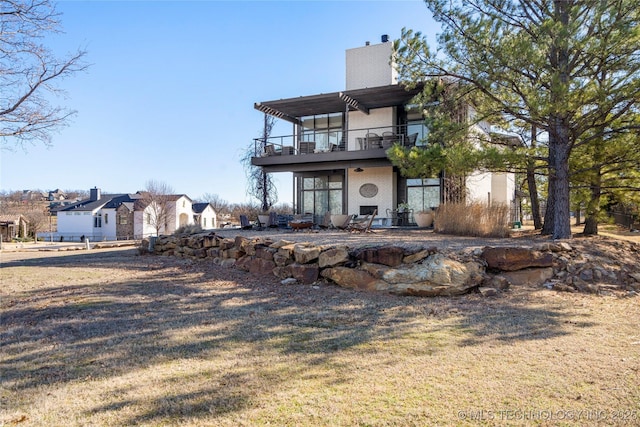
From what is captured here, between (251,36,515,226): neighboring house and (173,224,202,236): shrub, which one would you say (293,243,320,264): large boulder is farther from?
(251,36,515,226): neighboring house

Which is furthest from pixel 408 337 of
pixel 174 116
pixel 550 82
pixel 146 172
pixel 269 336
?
pixel 146 172

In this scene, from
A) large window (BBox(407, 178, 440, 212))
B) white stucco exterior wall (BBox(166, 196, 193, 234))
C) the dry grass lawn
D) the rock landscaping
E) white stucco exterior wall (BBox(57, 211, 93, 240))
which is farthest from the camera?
white stucco exterior wall (BBox(57, 211, 93, 240))

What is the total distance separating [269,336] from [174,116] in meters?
17.1

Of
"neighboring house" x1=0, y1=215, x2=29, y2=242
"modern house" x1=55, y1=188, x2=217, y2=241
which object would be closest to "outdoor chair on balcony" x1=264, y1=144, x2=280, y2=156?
"modern house" x1=55, y1=188, x2=217, y2=241

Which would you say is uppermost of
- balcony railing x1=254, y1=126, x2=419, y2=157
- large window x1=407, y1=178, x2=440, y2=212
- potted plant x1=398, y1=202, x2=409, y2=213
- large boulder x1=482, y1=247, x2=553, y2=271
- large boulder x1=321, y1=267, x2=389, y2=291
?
balcony railing x1=254, y1=126, x2=419, y2=157

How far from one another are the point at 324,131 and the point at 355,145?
198 centimetres

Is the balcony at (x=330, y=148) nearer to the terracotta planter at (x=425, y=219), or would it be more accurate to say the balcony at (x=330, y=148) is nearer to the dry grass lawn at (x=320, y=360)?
the terracotta planter at (x=425, y=219)

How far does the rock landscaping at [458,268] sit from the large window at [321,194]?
10521mm

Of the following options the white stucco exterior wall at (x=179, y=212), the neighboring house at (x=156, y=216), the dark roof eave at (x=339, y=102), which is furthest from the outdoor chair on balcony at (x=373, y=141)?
the white stucco exterior wall at (x=179, y=212)

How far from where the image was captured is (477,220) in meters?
10.9

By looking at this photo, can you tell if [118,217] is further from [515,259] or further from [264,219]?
[515,259]

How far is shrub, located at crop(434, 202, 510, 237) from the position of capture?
10891 mm

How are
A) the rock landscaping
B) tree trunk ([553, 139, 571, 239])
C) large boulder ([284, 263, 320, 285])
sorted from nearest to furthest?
the rock landscaping, large boulder ([284, 263, 320, 285]), tree trunk ([553, 139, 571, 239])

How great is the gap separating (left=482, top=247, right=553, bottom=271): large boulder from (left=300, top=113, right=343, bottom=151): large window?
39.8 ft
